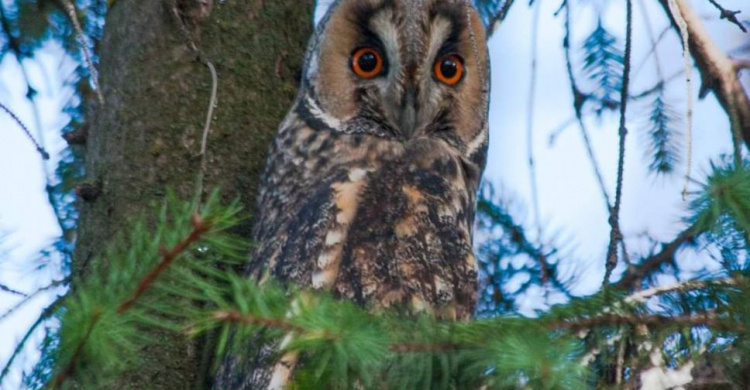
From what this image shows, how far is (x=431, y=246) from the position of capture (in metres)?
2.01

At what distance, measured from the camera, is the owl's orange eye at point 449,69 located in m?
2.30

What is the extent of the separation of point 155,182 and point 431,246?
604mm

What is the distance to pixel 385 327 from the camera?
1.28 m

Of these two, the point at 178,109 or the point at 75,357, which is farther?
the point at 178,109

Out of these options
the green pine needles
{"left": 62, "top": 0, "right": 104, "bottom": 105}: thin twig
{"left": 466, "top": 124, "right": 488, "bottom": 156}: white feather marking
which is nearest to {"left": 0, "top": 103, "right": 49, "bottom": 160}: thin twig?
{"left": 62, "top": 0, "right": 104, "bottom": 105}: thin twig

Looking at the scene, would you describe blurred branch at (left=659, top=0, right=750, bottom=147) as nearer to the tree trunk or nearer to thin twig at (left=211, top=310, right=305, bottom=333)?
the tree trunk

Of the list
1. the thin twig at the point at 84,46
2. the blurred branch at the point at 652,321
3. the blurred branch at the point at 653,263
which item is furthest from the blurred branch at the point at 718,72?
the thin twig at the point at 84,46

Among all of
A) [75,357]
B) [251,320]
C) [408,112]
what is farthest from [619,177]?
Answer: [75,357]

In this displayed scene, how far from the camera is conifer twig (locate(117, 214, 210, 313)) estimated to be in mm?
1151

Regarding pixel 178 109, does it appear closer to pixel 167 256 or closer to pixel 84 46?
pixel 84 46

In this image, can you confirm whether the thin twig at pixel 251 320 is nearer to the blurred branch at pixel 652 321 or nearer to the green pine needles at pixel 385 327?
the green pine needles at pixel 385 327

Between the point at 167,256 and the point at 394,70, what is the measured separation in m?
1.14

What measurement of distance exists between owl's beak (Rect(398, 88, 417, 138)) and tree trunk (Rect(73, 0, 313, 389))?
0.32 meters

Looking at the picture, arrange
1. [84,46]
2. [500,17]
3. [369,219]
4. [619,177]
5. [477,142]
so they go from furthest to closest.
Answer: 1. [477,142]
2. [500,17]
3. [369,219]
4. [619,177]
5. [84,46]
